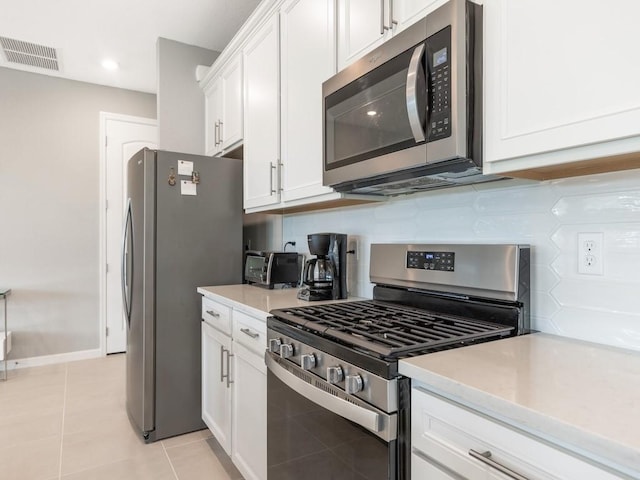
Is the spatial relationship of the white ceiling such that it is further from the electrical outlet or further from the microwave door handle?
the electrical outlet

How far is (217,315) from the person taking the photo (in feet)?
7.07

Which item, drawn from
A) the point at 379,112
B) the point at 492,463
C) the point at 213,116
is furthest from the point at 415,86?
the point at 213,116

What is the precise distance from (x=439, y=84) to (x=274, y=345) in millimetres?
1026

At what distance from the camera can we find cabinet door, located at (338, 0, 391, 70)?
4.59 feet

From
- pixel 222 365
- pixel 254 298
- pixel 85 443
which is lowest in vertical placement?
pixel 85 443

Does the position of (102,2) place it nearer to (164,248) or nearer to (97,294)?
(164,248)

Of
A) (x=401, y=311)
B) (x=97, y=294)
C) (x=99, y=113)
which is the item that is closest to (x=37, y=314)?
(x=97, y=294)

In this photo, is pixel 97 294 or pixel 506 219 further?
pixel 97 294

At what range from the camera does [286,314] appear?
1469 mm

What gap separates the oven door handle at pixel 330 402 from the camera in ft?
3.07

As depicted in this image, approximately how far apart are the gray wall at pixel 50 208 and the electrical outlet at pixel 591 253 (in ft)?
13.6

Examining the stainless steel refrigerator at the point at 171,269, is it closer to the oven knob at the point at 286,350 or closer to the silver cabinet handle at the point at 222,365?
the silver cabinet handle at the point at 222,365

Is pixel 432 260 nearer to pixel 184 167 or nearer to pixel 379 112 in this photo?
pixel 379 112

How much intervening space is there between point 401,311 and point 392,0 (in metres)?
1.10
